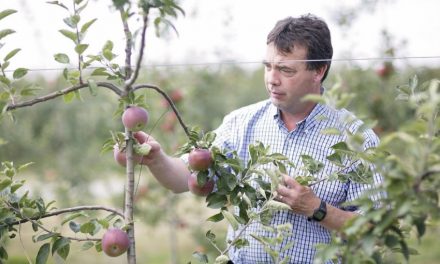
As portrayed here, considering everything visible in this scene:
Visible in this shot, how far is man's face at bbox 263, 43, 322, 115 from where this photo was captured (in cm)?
204

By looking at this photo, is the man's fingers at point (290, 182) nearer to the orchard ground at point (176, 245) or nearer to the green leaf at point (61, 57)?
the green leaf at point (61, 57)

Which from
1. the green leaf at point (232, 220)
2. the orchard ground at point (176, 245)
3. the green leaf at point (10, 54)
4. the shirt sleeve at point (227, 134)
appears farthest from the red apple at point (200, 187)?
the orchard ground at point (176, 245)

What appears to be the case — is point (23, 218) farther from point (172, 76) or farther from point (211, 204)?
point (172, 76)

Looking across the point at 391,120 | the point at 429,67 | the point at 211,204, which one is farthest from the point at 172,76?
the point at 211,204

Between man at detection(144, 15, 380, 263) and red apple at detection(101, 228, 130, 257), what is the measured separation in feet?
1.28

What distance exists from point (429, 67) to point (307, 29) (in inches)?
124

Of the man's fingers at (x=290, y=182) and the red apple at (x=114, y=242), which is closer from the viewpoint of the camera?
the red apple at (x=114, y=242)

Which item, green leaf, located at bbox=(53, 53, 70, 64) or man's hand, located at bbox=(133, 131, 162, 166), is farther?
man's hand, located at bbox=(133, 131, 162, 166)

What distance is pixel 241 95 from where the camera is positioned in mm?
6871

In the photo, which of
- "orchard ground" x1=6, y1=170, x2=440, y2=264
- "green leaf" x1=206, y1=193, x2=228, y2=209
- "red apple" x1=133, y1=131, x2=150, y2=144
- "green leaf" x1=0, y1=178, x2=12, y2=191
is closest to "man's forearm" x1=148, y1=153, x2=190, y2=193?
"red apple" x1=133, y1=131, x2=150, y2=144

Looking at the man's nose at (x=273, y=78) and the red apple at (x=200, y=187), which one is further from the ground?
the man's nose at (x=273, y=78)

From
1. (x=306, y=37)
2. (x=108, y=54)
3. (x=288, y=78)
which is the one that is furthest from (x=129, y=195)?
(x=306, y=37)

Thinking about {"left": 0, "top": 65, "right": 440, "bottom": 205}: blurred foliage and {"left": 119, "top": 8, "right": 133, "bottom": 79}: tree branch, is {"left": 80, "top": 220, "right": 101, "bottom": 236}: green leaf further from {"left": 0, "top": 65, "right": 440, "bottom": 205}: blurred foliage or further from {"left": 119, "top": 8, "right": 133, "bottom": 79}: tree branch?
{"left": 0, "top": 65, "right": 440, "bottom": 205}: blurred foliage

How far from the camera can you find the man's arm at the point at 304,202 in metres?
1.80
